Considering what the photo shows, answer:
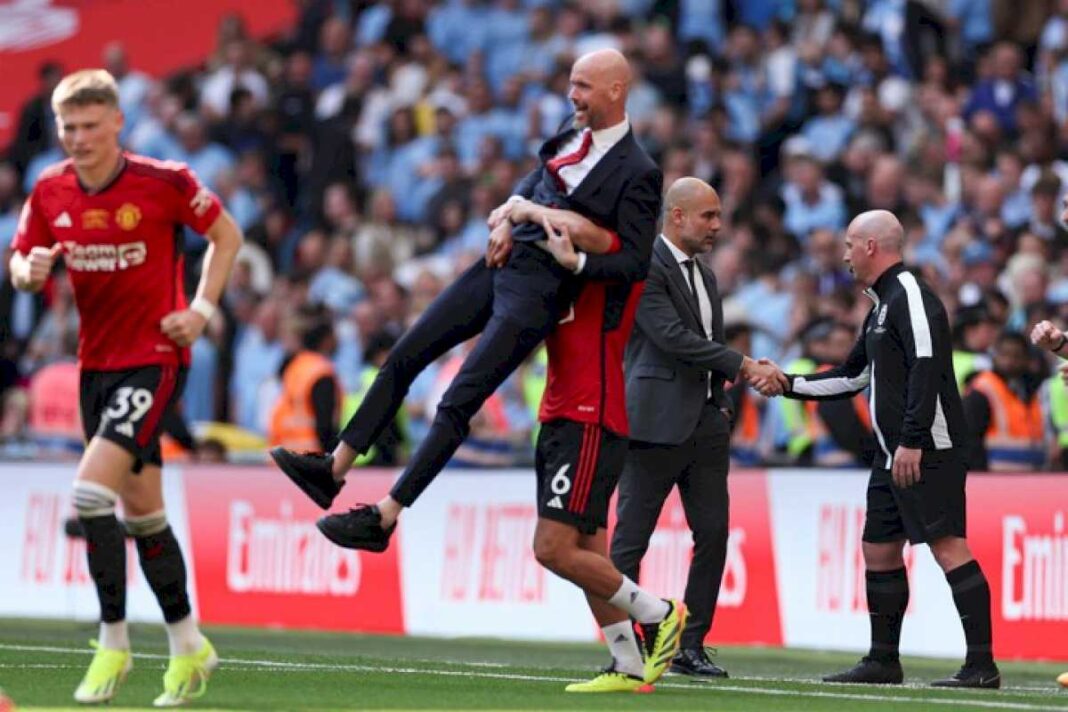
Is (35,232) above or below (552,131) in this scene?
below

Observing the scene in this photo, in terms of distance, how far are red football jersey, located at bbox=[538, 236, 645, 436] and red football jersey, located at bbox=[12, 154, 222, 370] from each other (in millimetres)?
1676

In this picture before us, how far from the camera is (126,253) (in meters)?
10.6

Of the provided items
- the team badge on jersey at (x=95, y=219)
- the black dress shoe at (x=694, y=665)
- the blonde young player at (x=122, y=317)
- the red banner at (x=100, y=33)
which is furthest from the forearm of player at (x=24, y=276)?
the red banner at (x=100, y=33)

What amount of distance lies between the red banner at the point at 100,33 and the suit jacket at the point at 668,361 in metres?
16.0

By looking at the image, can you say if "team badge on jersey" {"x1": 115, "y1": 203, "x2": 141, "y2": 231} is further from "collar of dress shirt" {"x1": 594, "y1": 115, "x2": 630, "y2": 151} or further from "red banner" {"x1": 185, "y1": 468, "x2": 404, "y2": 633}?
"red banner" {"x1": 185, "y1": 468, "x2": 404, "y2": 633}

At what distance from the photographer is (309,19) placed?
28281mm

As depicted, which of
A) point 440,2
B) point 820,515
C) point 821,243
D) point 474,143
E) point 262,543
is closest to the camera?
point 820,515

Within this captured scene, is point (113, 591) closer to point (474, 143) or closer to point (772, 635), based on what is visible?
point (772, 635)

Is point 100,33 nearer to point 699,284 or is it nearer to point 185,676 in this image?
point 699,284

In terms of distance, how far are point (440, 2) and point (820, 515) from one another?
12.2 metres

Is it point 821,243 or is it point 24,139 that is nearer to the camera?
point 821,243

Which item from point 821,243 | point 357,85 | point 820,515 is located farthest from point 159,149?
point 820,515

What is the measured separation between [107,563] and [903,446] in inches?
162

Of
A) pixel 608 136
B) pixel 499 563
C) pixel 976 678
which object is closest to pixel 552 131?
pixel 499 563
